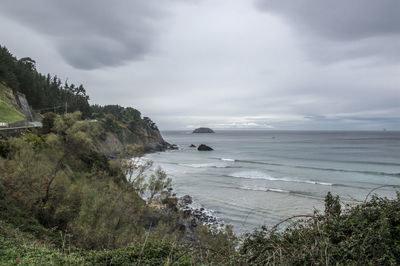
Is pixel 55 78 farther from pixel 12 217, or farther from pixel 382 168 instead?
pixel 382 168

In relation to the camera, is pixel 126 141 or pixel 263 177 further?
pixel 126 141

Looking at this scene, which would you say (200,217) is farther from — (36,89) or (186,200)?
(36,89)

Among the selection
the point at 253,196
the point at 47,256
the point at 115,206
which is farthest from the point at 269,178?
the point at 47,256

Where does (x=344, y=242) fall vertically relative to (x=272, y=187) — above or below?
above

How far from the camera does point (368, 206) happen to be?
610 centimetres

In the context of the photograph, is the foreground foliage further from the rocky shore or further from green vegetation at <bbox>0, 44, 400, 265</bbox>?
the rocky shore

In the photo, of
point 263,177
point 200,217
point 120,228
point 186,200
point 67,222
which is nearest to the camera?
point 67,222

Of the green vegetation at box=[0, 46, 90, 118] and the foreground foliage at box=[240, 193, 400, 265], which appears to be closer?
the foreground foliage at box=[240, 193, 400, 265]

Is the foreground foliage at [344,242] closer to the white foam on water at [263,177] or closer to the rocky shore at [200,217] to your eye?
the rocky shore at [200,217]

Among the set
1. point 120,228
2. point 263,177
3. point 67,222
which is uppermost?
point 67,222

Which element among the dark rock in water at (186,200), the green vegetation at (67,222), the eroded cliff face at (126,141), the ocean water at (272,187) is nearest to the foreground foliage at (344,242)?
the green vegetation at (67,222)

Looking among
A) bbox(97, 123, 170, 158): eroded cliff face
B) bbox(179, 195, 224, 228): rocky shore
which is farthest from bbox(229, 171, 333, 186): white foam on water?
bbox(97, 123, 170, 158): eroded cliff face

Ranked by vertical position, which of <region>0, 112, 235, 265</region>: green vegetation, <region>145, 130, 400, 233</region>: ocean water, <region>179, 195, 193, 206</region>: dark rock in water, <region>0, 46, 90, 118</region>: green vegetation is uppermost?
<region>0, 46, 90, 118</region>: green vegetation

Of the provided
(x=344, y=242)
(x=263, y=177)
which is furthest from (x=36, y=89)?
(x=344, y=242)
